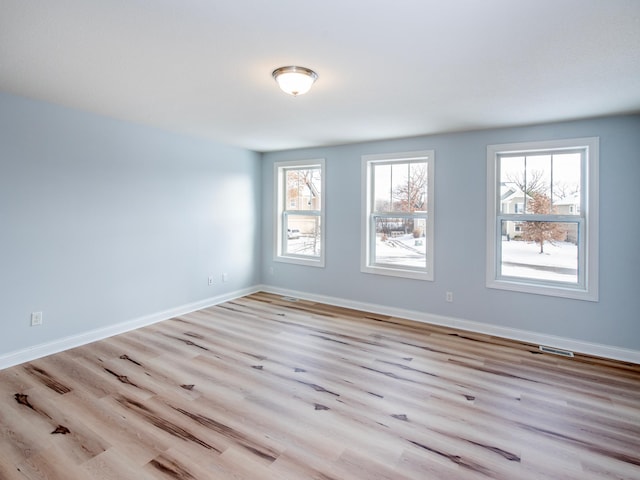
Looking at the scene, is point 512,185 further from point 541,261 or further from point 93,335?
point 93,335

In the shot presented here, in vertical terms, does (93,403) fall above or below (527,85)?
below

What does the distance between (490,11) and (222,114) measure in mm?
2627

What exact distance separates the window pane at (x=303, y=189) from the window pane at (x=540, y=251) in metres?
2.72

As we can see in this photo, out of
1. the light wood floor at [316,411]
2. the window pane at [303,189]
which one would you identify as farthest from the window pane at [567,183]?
the window pane at [303,189]

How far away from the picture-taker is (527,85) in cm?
266

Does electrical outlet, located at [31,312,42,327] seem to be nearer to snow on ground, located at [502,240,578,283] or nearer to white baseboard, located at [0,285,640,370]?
white baseboard, located at [0,285,640,370]

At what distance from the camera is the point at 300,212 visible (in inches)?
222

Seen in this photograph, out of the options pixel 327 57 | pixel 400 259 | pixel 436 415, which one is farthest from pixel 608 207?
pixel 327 57

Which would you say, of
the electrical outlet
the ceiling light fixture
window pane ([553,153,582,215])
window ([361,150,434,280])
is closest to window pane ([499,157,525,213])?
window pane ([553,153,582,215])

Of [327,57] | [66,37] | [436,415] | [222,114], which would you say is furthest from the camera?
[222,114]

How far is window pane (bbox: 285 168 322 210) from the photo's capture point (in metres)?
5.52

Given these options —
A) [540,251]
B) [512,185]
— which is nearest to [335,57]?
[512,185]

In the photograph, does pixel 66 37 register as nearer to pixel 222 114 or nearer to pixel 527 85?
pixel 222 114

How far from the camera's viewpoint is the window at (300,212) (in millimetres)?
5426
